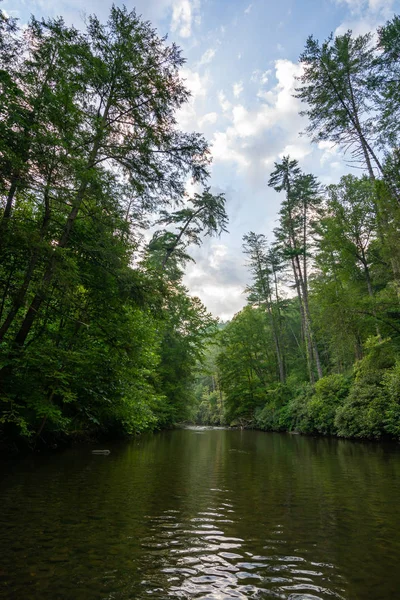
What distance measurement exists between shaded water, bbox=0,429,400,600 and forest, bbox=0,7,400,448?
11.7ft

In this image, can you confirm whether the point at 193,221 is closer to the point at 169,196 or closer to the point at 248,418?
the point at 169,196

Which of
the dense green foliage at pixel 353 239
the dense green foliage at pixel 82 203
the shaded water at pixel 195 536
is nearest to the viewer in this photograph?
the shaded water at pixel 195 536

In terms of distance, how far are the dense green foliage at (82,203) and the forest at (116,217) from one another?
49mm

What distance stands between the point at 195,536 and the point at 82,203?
791 centimetres

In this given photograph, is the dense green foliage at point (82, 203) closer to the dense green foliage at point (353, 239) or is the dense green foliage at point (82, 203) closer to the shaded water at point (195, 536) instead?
the shaded water at point (195, 536)

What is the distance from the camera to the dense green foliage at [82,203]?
7.15 meters

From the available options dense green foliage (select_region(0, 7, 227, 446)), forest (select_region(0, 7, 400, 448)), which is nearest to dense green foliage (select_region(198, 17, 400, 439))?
forest (select_region(0, 7, 400, 448))

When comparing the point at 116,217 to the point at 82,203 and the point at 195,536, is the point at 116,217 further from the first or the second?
the point at 195,536

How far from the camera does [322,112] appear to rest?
16.5 meters

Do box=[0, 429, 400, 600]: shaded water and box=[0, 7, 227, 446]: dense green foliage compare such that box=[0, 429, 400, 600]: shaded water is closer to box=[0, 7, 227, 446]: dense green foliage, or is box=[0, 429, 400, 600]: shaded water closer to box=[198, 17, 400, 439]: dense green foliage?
box=[0, 7, 227, 446]: dense green foliage

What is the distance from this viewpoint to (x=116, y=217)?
9750 millimetres

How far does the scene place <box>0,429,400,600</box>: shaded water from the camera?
285cm

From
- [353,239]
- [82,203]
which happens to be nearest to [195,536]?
[82,203]

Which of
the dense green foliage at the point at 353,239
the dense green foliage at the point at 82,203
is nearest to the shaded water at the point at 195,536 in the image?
the dense green foliage at the point at 82,203
